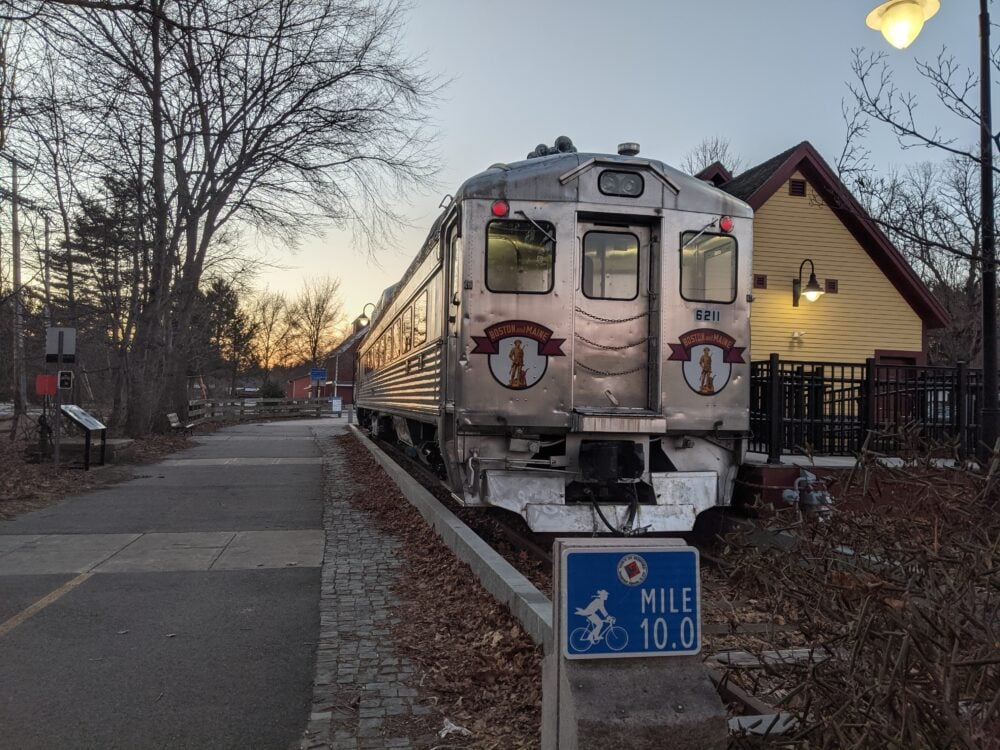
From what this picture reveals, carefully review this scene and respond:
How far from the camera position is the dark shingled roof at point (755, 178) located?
16.7 metres

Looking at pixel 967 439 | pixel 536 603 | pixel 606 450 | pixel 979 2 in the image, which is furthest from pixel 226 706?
pixel 967 439

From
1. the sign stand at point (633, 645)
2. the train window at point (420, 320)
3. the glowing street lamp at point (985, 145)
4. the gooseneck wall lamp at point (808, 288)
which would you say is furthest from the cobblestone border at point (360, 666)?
the gooseneck wall lamp at point (808, 288)

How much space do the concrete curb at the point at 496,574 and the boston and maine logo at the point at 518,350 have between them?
1.42m

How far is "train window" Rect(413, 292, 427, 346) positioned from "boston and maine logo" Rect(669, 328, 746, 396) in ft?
10.4

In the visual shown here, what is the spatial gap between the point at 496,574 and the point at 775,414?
4.32 metres

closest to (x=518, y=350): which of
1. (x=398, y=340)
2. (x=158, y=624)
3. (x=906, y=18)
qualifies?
(x=158, y=624)

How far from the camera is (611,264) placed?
24.0 ft

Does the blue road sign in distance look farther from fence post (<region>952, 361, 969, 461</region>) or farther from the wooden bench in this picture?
the wooden bench

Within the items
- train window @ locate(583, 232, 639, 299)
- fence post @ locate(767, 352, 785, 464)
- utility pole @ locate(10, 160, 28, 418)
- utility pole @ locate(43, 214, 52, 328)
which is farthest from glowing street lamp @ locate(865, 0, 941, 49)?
utility pole @ locate(43, 214, 52, 328)

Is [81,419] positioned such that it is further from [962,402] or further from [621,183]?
[962,402]

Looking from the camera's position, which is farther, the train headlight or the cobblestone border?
the train headlight

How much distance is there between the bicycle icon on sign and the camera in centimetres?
270

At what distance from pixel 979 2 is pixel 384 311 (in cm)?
1080

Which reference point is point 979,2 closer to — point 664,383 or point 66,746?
point 664,383
